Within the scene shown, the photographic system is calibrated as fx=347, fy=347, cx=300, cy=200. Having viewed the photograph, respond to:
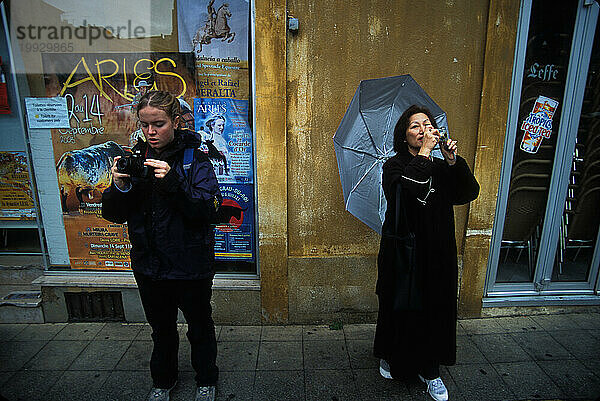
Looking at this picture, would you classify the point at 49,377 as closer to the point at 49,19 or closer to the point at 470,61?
the point at 49,19

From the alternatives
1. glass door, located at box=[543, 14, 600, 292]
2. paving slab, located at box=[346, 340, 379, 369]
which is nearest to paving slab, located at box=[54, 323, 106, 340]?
paving slab, located at box=[346, 340, 379, 369]

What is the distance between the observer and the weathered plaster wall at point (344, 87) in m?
3.22

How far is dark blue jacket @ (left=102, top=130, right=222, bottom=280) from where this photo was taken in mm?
2219

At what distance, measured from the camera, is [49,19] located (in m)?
3.35

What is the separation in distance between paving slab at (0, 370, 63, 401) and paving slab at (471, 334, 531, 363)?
3.69 meters

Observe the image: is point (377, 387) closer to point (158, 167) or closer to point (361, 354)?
point (361, 354)

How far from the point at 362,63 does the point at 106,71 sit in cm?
251

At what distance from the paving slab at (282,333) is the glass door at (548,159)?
85.1 inches

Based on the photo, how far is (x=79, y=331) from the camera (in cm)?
355

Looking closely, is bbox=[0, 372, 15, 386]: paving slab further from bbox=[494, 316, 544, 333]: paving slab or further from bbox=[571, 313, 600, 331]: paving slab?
bbox=[571, 313, 600, 331]: paving slab

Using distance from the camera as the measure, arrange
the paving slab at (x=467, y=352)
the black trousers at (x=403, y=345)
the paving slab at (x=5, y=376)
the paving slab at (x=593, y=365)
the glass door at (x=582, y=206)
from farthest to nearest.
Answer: the glass door at (x=582, y=206) → the paving slab at (x=467, y=352) → the paving slab at (x=593, y=365) → the paving slab at (x=5, y=376) → the black trousers at (x=403, y=345)

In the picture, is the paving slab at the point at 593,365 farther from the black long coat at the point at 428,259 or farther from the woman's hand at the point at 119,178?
the woman's hand at the point at 119,178

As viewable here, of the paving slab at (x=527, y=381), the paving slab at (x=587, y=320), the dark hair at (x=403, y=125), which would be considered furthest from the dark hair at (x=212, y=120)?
the paving slab at (x=587, y=320)

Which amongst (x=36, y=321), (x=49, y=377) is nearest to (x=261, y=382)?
(x=49, y=377)
